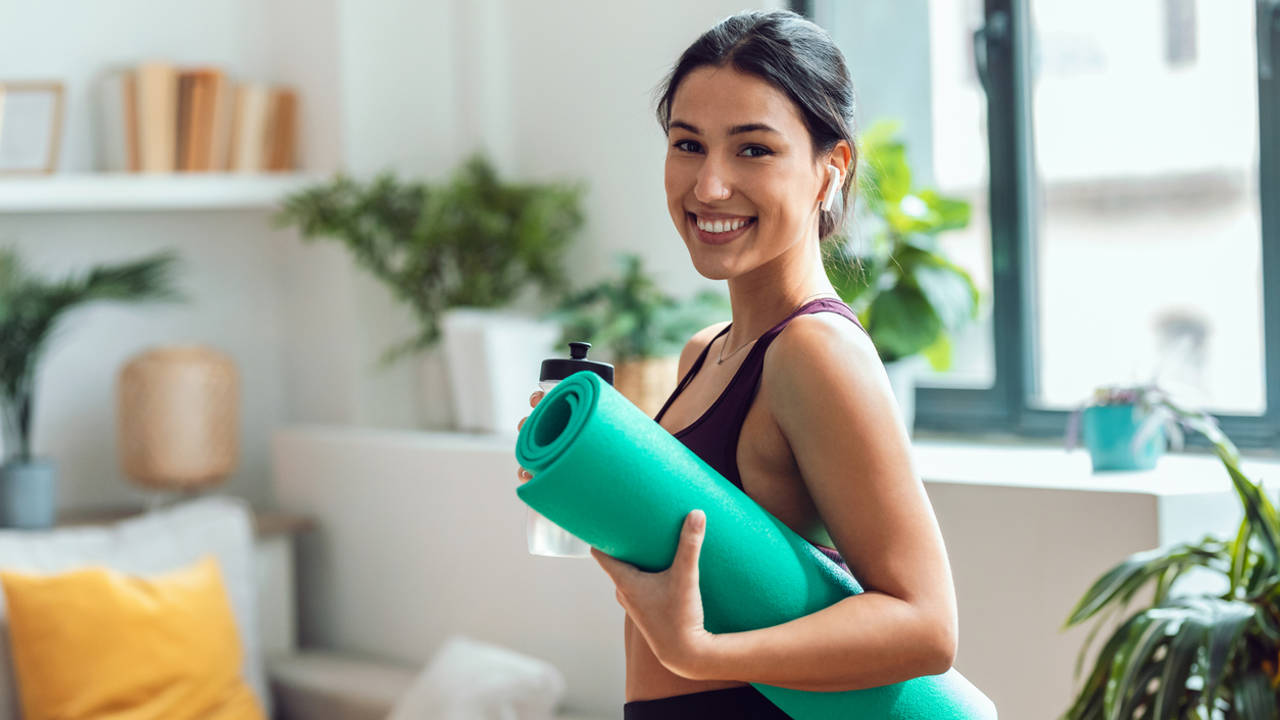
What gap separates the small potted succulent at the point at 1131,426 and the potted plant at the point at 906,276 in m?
0.53

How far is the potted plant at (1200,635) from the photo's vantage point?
167cm

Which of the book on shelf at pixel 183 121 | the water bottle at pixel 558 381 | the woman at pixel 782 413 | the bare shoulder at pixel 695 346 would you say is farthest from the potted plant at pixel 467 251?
the woman at pixel 782 413

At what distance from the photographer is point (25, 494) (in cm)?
317

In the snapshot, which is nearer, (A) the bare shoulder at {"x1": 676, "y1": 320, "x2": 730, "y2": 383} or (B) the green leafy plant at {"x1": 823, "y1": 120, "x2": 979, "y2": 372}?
(A) the bare shoulder at {"x1": 676, "y1": 320, "x2": 730, "y2": 383}

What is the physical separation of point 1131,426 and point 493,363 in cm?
157

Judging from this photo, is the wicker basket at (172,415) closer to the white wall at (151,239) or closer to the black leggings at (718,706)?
the white wall at (151,239)

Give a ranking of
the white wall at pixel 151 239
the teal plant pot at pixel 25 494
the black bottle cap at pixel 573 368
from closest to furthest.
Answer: the black bottle cap at pixel 573 368, the teal plant pot at pixel 25 494, the white wall at pixel 151 239

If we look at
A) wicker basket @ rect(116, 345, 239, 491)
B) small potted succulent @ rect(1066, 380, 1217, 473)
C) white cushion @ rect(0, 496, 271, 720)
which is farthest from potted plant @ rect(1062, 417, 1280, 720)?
wicker basket @ rect(116, 345, 239, 491)

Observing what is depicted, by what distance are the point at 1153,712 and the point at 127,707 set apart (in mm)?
2162

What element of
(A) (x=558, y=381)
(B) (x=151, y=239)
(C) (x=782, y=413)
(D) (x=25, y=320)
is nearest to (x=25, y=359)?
(D) (x=25, y=320)

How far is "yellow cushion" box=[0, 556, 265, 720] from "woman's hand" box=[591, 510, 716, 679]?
223 centimetres

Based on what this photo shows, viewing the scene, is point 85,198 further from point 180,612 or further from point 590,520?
point 590,520

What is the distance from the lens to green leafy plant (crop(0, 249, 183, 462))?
10.5ft

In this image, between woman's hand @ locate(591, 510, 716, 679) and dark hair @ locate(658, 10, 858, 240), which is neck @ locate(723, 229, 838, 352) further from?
woman's hand @ locate(591, 510, 716, 679)
